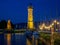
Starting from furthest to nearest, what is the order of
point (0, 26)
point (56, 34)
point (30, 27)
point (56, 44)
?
point (0, 26) < point (30, 27) < point (56, 34) < point (56, 44)

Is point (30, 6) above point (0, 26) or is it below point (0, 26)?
above

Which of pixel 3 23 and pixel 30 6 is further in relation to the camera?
pixel 3 23

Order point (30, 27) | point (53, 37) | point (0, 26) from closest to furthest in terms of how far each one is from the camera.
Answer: point (53, 37) < point (30, 27) < point (0, 26)

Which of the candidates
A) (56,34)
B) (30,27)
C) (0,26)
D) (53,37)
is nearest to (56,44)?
(53,37)

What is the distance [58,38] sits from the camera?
2127 cm

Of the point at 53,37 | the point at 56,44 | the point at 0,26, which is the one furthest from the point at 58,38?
the point at 0,26

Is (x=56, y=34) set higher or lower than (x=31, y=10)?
lower

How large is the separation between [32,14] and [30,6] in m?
2.80

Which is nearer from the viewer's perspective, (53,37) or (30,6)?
(53,37)

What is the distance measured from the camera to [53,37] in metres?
21.2

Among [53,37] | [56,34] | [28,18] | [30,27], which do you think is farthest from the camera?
[28,18]

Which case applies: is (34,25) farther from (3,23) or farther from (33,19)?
(3,23)

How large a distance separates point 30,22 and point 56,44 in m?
68.1

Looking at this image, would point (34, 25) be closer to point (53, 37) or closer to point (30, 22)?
point (30, 22)
